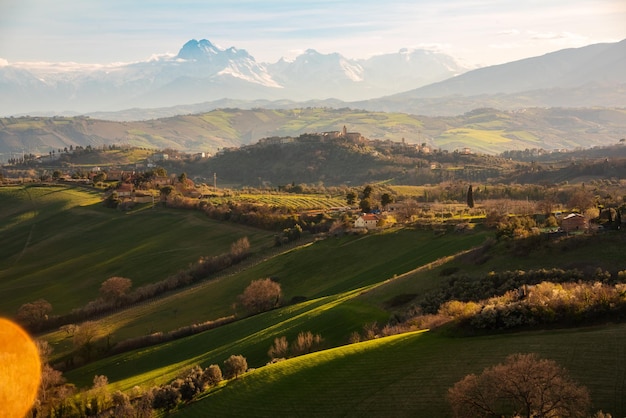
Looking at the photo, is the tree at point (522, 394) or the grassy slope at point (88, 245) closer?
the tree at point (522, 394)

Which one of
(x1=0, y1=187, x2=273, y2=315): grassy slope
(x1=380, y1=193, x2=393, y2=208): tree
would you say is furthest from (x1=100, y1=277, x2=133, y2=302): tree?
(x1=380, y1=193, x2=393, y2=208): tree

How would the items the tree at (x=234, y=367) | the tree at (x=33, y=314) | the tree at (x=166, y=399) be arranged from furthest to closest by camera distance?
the tree at (x=33, y=314), the tree at (x=234, y=367), the tree at (x=166, y=399)

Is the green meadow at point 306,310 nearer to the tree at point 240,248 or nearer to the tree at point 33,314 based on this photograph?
the tree at point 240,248

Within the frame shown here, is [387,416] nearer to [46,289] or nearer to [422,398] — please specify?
[422,398]

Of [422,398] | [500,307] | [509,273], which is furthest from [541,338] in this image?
[509,273]

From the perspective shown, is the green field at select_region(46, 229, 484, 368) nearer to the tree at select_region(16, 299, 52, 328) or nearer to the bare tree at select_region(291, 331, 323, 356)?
the tree at select_region(16, 299, 52, 328)

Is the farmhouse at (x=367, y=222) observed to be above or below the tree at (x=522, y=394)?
below

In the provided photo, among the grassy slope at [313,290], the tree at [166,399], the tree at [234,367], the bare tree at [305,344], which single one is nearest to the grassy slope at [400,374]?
the tree at [166,399]
